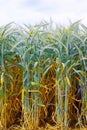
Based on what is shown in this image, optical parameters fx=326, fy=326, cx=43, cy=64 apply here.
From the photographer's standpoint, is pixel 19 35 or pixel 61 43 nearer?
pixel 61 43

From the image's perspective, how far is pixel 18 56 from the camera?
298 centimetres

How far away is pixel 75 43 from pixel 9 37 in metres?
0.61

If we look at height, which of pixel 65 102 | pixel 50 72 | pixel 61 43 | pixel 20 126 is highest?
pixel 61 43

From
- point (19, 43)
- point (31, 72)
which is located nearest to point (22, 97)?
point (31, 72)

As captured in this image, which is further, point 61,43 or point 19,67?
point 19,67

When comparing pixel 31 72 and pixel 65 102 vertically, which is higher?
pixel 31 72

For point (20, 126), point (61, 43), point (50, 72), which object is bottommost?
point (20, 126)

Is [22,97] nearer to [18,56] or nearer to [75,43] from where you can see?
[18,56]

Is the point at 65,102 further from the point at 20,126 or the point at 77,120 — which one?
the point at 20,126

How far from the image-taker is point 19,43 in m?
2.94

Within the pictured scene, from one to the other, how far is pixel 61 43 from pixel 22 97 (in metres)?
0.57

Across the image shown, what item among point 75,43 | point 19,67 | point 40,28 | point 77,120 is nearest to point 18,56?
point 19,67

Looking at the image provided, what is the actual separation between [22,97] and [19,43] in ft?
1.61

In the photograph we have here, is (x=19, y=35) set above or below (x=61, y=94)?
above
